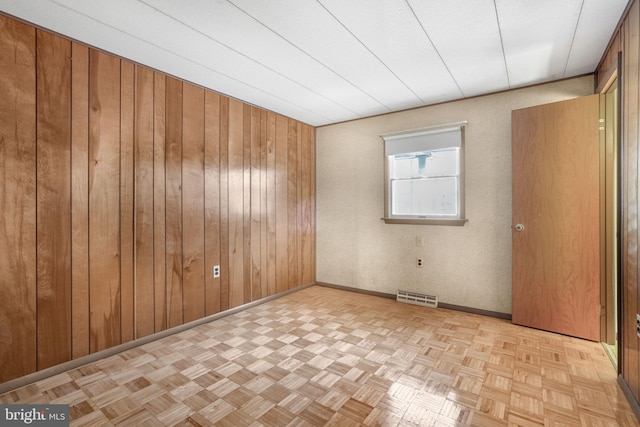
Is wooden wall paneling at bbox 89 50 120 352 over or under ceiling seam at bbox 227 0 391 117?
under

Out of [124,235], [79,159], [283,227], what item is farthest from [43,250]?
[283,227]

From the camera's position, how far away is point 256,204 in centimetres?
379

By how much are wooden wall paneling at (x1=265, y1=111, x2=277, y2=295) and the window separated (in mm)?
1497

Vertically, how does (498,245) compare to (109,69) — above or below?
below

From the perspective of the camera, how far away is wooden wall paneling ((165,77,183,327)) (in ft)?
9.41

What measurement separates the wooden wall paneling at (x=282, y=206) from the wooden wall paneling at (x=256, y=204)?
31cm

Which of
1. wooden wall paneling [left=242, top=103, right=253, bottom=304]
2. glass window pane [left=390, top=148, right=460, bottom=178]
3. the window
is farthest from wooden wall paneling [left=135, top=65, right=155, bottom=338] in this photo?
glass window pane [left=390, top=148, right=460, bottom=178]

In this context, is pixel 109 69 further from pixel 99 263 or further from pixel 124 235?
pixel 99 263

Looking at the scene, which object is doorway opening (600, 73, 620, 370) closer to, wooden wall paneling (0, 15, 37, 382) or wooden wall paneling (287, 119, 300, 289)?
wooden wall paneling (287, 119, 300, 289)

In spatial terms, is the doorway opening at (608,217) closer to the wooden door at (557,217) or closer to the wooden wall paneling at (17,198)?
the wooden door at (557,217)

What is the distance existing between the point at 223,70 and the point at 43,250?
2.01 m

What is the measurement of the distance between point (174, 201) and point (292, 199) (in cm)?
175

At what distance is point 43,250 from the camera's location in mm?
2146

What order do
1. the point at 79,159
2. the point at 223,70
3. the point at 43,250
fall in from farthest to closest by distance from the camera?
the point at 223,70 < the point at 79,159 < the point at 43,250
